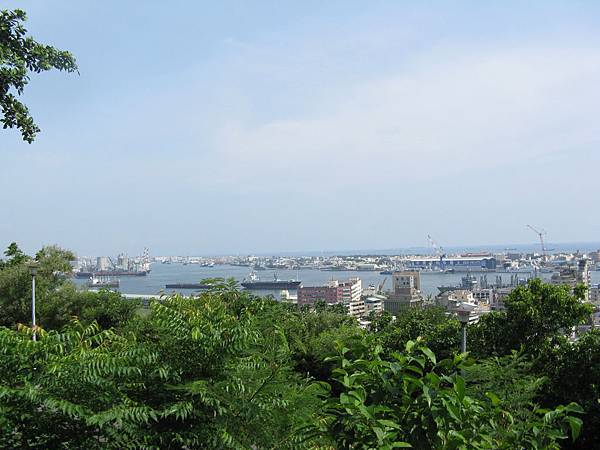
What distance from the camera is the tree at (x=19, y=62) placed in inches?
177

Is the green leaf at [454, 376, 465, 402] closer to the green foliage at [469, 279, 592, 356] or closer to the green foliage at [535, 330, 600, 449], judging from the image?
the green foliage at [535, 330, 600, 449]

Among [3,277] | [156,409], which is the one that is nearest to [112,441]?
[156,409]

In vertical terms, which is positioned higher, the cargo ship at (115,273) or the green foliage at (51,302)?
the green foliage at (51,302)

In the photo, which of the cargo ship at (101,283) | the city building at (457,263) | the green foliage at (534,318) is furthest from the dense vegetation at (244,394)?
the city building at (457,263)

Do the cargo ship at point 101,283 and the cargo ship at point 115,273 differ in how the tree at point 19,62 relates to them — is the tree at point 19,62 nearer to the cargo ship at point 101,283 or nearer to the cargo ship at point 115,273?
the cargo ship at point 101,283

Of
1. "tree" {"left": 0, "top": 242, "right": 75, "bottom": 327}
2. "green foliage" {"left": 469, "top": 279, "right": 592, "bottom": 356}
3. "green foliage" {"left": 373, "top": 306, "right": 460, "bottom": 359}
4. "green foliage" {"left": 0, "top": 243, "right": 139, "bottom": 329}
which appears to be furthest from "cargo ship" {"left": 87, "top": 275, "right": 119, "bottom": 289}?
"green foliage" {"left": 469, "top": 279, "right": 592, "bottom": 356}

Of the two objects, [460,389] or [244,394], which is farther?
[244,394]

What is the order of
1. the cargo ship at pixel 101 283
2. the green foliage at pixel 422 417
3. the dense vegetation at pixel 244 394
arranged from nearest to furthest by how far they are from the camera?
the green foliage at pixel 422 417 < the dense vegetation at pixel 244 394 < the cargo ship at pixel 101 283

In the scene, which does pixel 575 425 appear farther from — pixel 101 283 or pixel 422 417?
pixel 101 283

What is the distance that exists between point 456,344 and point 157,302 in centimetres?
778

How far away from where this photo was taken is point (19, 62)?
4516 millimetres

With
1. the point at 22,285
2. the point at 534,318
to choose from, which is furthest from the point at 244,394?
the point at 22,285

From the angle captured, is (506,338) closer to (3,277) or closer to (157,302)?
(157,302)

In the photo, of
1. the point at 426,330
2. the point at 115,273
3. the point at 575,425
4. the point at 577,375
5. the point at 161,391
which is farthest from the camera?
the point at 115,273
